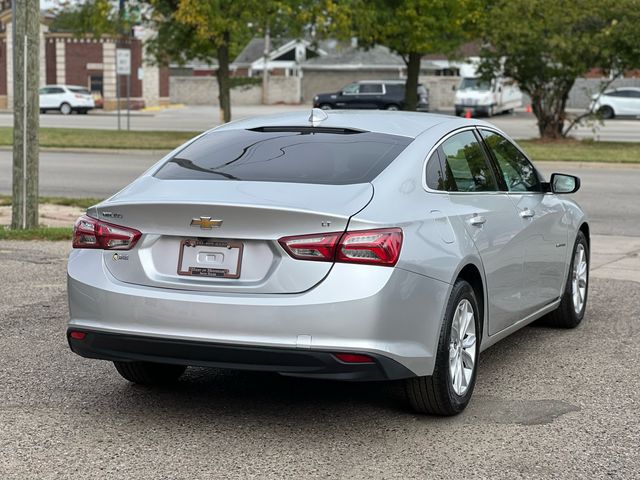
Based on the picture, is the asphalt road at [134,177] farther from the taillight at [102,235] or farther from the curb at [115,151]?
the taillight at [102,235]

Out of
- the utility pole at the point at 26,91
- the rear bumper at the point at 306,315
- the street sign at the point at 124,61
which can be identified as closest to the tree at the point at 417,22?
the street sign at the point at 124,61

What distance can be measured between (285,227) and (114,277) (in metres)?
0.92

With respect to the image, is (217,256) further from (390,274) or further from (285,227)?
(390,274)

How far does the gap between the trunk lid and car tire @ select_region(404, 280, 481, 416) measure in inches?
29.7

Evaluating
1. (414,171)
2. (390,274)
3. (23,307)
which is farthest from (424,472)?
(23,307)

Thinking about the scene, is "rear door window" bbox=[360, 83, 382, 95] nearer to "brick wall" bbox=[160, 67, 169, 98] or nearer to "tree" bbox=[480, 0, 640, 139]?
"brick wall" bbox=[160, 67, 169, 98]

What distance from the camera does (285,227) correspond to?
17.0 feet

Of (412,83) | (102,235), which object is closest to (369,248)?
(102,235)

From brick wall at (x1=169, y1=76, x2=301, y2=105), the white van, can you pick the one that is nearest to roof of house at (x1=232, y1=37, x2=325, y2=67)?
brick wall at (x1=169, y1=76, x2=301, y2=105)

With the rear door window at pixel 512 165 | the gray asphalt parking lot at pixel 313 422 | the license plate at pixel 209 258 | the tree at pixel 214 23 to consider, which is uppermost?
the tree at pixel 214 23

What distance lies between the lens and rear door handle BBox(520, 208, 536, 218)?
695 centimetres

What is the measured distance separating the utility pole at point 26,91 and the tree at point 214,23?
58.6 ft

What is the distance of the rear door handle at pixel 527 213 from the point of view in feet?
22.8

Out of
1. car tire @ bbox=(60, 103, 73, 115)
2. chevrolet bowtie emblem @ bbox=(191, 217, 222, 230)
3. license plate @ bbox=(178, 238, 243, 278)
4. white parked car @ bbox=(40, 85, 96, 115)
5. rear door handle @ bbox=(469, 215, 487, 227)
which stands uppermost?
chevrolet bowtie emblem @ bbox=(191, 217, 222, 230)
